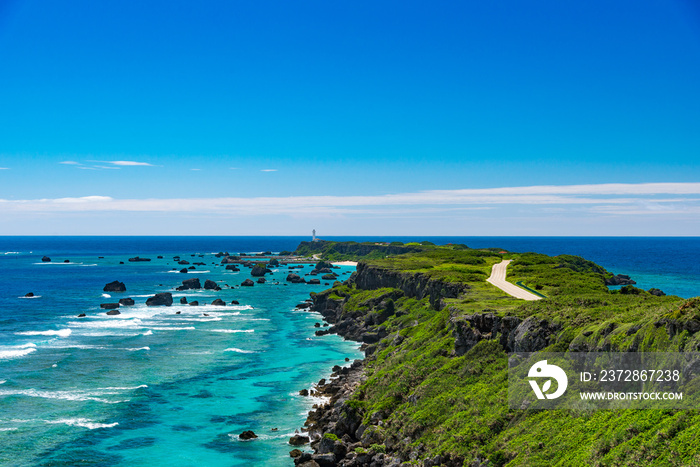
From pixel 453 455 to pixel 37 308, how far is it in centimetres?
9560

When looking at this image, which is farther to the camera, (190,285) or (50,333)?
(190,285)

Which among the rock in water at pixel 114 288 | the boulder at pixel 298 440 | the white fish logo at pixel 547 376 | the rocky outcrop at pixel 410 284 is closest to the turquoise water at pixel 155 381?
the boulder at pixel 298 440

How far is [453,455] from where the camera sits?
27.5m

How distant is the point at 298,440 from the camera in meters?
36.5

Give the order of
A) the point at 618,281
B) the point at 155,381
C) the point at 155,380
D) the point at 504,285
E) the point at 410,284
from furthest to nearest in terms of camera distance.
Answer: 1. the point at 618,281
2. the point at 410,284
3. the point at 504,285
4. the point at 155,380
5. the point at 155,381

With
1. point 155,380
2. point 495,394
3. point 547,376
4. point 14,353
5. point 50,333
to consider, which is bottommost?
point 155,380

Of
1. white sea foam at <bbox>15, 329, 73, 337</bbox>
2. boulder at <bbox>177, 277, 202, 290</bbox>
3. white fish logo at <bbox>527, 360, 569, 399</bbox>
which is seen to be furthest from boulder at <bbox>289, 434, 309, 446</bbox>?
boulder at <bbox>177, 277, 202, 290</bbox>

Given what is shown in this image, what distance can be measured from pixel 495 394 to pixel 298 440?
1487 cm

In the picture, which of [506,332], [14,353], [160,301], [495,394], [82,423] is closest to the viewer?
[495,394]

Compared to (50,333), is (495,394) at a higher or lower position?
higher

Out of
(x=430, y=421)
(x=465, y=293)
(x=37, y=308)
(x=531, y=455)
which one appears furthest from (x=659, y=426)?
(x=37, y=308)

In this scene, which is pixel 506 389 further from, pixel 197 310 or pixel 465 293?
pixel 197 310

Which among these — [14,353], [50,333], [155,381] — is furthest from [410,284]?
[50,333]

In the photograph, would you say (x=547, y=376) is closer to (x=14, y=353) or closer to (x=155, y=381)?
(x=155, y=381)
